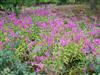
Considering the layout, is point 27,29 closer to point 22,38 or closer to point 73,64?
point 22,38

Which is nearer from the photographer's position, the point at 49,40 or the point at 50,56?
the point at 50,56

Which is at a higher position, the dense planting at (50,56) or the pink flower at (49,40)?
the pink flower at (49,40)

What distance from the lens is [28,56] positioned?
21.3 ft

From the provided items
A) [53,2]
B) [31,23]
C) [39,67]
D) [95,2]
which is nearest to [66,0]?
[53,2]

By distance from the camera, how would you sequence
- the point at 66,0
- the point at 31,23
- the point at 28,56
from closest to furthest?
the point at 28,56
the point at 31,23
the point at 66,0

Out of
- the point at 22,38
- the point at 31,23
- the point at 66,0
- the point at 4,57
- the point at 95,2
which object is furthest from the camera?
the point at 66,0

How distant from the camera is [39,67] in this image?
606 centimetres

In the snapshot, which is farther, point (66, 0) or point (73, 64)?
point (66, 0)

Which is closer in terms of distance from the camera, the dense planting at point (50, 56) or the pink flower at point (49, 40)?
the dense planting at point (50, 56)

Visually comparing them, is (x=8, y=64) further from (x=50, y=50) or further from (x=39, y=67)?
(x=50, y=50)

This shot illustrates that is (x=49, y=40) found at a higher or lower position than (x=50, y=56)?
higher

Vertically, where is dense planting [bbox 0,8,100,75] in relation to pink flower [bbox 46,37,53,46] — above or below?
below

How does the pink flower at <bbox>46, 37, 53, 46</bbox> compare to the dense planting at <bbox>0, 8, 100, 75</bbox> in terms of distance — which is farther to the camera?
the pink flower at <bbox>46, 37, 53, 46</bbox>

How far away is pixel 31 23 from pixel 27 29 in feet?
2.86
